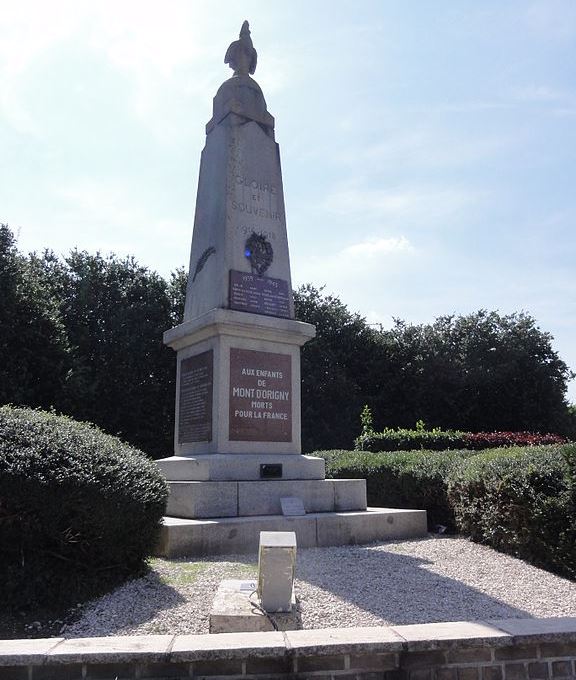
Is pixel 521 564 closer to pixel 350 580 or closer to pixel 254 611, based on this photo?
pixel 350 580

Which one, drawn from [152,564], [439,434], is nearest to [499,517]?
[152,564]

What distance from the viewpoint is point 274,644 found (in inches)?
118

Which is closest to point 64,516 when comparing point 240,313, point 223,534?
point 223,534

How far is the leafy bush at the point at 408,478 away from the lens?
30.2 ft

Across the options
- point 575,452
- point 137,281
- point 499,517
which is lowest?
point 499,517

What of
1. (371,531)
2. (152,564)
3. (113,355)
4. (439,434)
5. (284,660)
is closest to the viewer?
(284,660)

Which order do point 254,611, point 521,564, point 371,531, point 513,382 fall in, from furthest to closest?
point 513,382 < point 371,531 < point 521,564 < point 254,611

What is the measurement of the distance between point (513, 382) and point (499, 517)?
2526cm

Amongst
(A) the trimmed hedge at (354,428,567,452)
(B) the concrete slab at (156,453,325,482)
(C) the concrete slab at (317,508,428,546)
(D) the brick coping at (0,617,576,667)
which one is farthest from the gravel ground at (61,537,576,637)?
(A) the trimmed hedge at (354,428,567,452)

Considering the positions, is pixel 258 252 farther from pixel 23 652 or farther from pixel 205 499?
pixel 23 652

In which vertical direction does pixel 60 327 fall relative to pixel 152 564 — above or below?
above

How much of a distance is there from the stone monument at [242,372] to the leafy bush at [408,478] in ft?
3.59

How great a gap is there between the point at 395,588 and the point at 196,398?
4.47 m

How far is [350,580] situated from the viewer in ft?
18.2
